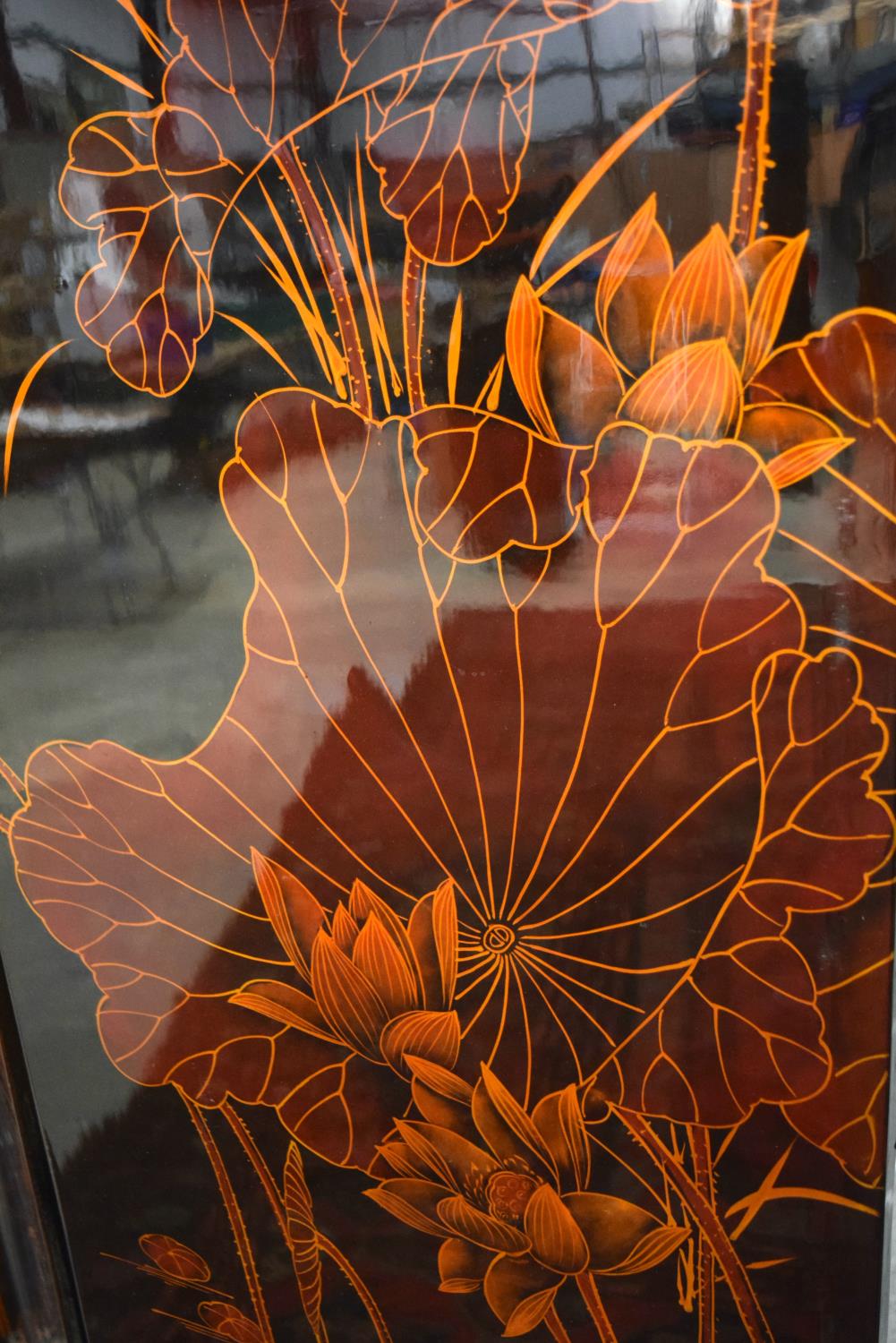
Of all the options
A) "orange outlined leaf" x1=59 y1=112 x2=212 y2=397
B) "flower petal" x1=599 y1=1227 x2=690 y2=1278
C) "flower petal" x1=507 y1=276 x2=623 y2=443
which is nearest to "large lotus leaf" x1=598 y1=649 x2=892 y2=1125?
"flower petal" x1=599 y1=1227 x2=690 y2=1278

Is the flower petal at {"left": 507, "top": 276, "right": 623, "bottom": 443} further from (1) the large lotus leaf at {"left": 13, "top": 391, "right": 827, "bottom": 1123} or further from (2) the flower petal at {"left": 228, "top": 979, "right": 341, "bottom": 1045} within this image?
(2) the flower petal at {"left": 228, "top": 979, "right": 341, "bottom": 1045}

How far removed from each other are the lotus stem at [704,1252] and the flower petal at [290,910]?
333 mm

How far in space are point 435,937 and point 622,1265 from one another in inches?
12.7

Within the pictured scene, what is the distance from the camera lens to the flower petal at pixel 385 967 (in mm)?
826

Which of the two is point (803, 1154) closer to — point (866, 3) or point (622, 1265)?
point (622, 1265)

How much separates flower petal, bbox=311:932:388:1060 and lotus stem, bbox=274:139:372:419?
1.40 ft

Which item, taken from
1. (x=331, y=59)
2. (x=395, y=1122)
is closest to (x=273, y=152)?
(x=331, y=59)

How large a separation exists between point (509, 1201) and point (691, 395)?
65 cm

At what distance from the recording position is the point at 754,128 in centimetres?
63

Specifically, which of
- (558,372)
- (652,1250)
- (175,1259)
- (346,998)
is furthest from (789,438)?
(175,1259)

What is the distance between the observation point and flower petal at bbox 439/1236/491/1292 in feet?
2.87

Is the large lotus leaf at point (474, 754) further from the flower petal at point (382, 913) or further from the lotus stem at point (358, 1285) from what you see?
the lotus stem at point (358, 1285)

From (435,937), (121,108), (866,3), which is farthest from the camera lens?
(435,937)

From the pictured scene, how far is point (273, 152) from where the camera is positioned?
70 cm
